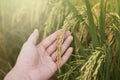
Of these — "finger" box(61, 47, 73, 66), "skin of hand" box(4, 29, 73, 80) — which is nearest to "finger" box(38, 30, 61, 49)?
"skin of hand" box(4, 29, 73, 80)

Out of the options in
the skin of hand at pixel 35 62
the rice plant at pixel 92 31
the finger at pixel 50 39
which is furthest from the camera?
the skin of hand at pixel 35 62

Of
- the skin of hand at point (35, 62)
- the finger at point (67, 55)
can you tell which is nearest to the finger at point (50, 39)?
the skin of hand at point (35, 62)

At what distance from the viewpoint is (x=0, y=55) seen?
2.60 meters

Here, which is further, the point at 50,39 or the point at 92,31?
the point at 50,39

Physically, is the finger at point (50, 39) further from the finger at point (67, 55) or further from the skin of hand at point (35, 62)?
the finger at point (67, 55)

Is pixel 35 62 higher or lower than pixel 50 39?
lower

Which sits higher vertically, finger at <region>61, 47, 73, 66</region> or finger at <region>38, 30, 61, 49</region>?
finger at <region>38, 30, 61, 49</region>

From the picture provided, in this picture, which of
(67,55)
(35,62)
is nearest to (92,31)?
(67,55)

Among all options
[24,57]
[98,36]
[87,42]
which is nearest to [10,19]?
[24,57]

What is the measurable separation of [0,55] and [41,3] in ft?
2.23

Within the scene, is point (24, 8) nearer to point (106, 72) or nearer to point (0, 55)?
point (0, 55)

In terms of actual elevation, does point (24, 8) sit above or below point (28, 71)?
above

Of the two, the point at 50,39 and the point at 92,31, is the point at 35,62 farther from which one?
the point at 92,31

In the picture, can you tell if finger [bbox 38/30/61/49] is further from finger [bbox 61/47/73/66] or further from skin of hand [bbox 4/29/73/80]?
finger [bbox 61/47/73/66]
